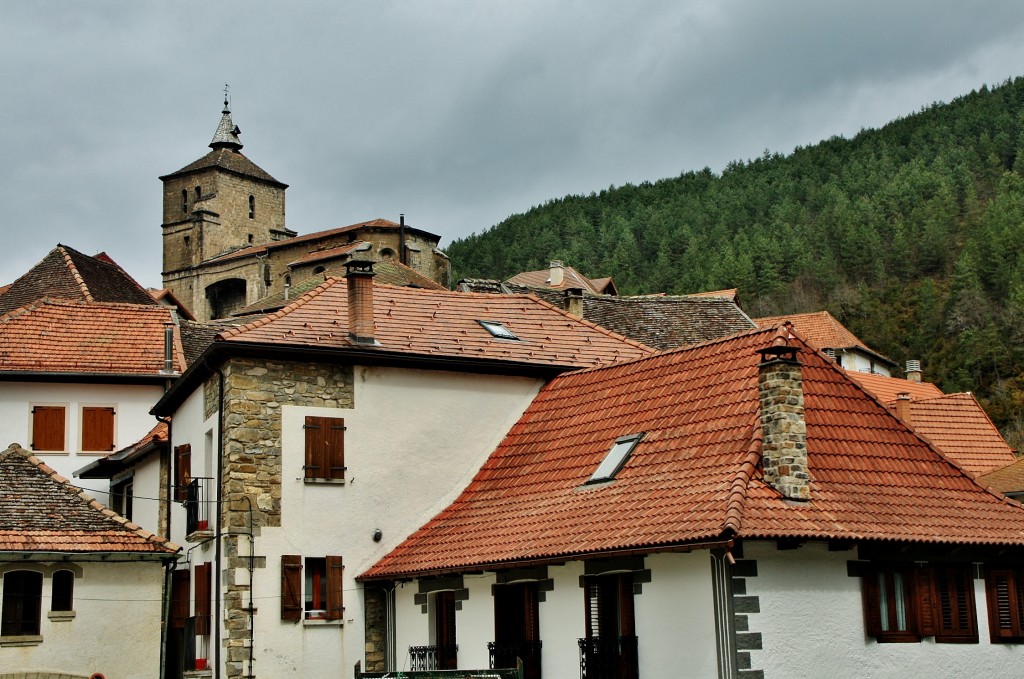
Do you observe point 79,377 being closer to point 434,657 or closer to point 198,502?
point 198,502

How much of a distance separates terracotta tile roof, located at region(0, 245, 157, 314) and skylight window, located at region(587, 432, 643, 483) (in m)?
24.9

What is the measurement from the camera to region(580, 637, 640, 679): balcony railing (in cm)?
2005

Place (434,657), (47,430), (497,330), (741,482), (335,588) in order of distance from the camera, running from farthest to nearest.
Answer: (47,430), (497,330), (335,588), (434,657), (741,482)

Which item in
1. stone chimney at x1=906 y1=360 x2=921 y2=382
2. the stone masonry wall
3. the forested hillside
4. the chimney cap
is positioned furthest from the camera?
the forested hillside

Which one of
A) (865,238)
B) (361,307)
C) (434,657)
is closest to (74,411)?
(361,307)

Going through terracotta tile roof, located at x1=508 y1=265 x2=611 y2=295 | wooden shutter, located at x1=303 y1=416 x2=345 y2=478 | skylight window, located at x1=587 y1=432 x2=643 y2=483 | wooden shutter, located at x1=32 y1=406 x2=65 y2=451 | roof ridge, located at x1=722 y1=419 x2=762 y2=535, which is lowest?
roof ridge, located at x1=722 y1=419 x2=762 y2=535

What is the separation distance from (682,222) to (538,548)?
108063 millimetres

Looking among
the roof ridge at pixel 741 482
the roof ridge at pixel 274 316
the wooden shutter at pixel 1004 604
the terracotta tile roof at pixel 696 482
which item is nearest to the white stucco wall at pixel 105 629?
the terracotta tile roof at pixel 696 482

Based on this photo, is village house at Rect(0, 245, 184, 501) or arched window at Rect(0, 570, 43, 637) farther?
village house at Rect(0, 245, 184, 501)

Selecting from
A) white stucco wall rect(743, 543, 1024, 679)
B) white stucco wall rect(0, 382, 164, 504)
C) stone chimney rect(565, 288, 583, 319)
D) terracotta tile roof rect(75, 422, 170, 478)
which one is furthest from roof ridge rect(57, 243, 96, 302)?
white stucco wall rect(743, 543, 1024, 679)

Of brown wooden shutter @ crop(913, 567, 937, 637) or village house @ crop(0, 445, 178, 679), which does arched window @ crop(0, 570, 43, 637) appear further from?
brown wooden shutter @ crop(913, 567, 937, 637)

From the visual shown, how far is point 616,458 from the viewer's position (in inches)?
892

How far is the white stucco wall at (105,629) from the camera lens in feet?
82.5

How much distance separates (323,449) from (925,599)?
1020 cm
